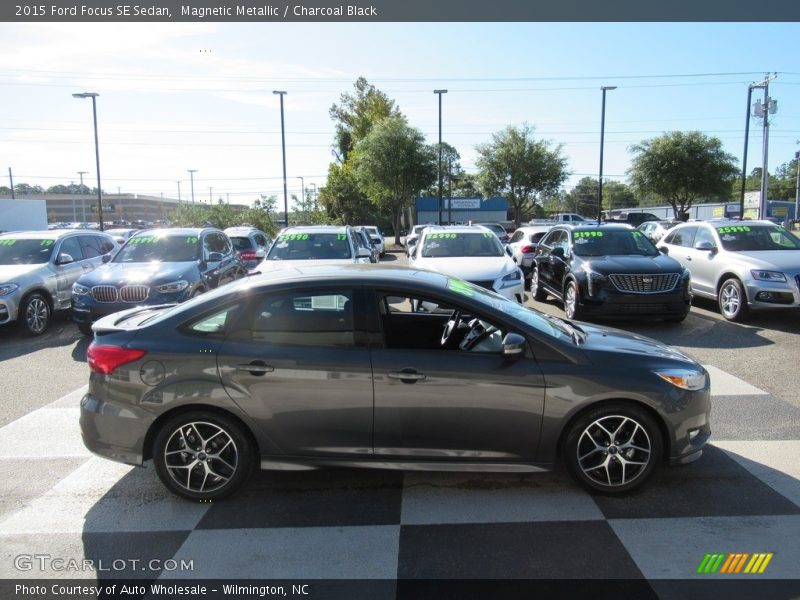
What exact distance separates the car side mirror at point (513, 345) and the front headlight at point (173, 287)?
21.7 ft

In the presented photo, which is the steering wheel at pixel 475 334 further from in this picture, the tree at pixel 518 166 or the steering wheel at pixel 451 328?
the tree at pixel 518 166

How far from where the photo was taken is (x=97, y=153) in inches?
1201

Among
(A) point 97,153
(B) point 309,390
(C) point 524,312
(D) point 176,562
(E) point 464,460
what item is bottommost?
(D) point 176,562

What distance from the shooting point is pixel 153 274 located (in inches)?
356

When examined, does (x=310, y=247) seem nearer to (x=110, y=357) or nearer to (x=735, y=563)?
(x=110, y=357)

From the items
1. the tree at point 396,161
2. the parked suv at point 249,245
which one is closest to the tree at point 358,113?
the tree at point 396,161

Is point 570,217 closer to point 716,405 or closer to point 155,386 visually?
point 716,405

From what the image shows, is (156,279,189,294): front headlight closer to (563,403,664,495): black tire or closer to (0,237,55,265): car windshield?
(0,237,55,265): car windshield

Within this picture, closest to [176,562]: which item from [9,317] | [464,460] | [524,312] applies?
[464,460]

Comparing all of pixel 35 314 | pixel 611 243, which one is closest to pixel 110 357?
pixel 35 314

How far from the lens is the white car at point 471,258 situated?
9617 mm

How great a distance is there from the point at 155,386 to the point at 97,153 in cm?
3132

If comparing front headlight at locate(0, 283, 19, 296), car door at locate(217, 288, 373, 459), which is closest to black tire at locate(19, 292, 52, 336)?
front headlight at locate(0, 283, 19, 296)

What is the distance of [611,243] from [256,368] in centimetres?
869
